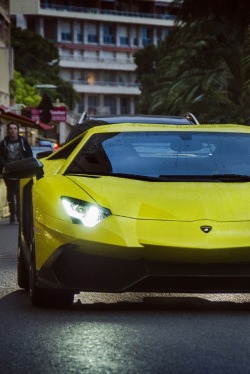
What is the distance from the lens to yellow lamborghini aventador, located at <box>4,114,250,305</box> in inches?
310

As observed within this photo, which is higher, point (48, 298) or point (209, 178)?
point (209, 178)

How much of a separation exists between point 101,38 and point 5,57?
9365cm

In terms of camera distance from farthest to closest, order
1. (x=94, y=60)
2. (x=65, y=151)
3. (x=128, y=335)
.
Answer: (x=94, y=60), (x=65, y=151), (x=128, y=335)

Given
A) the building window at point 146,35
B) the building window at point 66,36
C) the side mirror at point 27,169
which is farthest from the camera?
the building window at point 146,35

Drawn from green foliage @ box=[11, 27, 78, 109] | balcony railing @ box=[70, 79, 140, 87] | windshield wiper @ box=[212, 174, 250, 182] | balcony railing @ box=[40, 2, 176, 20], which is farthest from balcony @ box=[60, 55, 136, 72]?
windshield wiper @ box=[212, 174, 250, 182]

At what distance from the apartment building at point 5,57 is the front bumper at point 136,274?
2218 inches

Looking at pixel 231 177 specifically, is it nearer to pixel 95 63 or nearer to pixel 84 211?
pixel 84 211

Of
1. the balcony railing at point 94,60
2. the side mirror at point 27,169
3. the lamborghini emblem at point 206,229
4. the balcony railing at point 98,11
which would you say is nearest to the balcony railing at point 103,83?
the balcony railing at point 94,60

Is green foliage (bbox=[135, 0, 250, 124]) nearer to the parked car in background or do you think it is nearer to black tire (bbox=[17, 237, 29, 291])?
the parked car in background

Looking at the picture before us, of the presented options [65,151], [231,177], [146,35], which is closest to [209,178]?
[231,177]

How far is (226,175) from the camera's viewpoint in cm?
881

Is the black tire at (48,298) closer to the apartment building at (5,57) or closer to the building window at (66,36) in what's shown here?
the apartment building at (5,57)

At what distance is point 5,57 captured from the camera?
216 feet

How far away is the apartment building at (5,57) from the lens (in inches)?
2554
